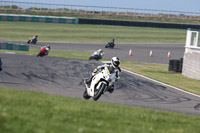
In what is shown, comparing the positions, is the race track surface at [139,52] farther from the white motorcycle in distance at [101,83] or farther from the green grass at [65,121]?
the green grass at [65,121]

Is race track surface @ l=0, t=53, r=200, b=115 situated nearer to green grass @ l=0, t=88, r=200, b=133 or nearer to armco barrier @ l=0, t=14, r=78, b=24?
green grass @ l=0, t=88, r=200, b=133

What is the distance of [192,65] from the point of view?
24.5 metres

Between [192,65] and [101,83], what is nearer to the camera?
[101,83]

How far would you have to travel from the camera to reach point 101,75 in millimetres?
13523

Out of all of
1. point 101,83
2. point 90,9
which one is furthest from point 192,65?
point 90,9

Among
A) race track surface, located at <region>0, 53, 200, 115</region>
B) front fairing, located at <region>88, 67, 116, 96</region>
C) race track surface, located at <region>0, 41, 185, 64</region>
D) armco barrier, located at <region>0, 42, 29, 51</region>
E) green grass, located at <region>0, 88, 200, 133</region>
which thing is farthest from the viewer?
race track surface, located at <region>0, 41, 185, 64</region>

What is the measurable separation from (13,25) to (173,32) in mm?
25439

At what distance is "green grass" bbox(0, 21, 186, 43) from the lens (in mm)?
50906

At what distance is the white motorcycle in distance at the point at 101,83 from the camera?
1333cm

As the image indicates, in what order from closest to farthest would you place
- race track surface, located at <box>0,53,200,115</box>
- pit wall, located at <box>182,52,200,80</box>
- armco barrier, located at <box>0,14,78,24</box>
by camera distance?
race track surface, located at <box>0,53,200,115</box> → pit wall, located at <box>182,52,200,80</box> → armco barrier, located at <box>0,14,78,24</box>

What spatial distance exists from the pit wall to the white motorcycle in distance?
11425 millimetres

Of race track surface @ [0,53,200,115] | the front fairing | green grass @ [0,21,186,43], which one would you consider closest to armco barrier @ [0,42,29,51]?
race track surface @ [0,53,200,115]

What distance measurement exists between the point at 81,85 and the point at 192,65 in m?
8.93

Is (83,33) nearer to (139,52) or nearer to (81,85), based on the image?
(139,52)
